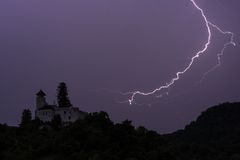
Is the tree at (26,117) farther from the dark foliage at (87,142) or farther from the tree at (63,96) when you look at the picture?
the tree at (63,96)

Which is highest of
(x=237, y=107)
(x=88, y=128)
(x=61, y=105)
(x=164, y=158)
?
(x=237, y=107)

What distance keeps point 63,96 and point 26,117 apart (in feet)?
23.2

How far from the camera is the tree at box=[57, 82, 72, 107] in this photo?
8044cm

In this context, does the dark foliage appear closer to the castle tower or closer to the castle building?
the castle building

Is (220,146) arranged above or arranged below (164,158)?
above

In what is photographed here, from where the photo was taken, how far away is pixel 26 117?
250ft

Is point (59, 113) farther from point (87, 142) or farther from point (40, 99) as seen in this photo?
point (87, 142)

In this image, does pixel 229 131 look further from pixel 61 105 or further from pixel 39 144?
pixel 39 144

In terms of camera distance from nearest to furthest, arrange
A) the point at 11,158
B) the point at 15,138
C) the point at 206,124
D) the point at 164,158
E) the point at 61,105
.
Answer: the point at 11,158 → the point at 164,158 → the point at 15,138 → the point at 61,105 → the point at 206,124

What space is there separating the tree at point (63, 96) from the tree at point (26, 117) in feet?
15.5

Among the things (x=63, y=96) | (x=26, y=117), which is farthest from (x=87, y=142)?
(x=63, y=96)

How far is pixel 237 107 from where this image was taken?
117062 mm

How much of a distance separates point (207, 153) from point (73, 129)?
108 ft

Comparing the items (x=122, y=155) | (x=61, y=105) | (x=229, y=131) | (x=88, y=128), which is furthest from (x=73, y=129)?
(x=229, y=131)
